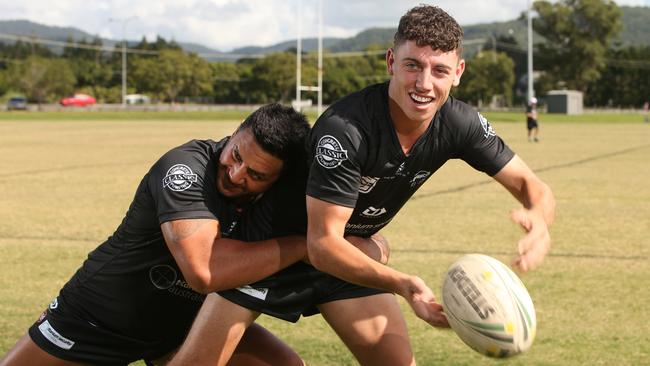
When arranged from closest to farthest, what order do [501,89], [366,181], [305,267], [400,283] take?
[400,283], [366,181], [305,267], [501,89]

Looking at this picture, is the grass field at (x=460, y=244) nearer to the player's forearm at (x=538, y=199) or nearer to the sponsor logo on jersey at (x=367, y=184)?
the player's forearm at (x=538, y=199)

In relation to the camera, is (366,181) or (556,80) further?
(556,80)

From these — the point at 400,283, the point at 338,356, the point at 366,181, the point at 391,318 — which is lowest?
the point at 338,356

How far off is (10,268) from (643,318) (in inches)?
234

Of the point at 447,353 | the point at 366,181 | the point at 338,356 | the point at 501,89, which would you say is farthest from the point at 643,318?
the point at 501,89

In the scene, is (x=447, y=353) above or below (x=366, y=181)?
below

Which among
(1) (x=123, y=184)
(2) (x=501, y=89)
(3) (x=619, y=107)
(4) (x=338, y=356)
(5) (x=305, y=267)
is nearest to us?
(5) (x=305, y=267)

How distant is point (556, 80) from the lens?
11450 cm

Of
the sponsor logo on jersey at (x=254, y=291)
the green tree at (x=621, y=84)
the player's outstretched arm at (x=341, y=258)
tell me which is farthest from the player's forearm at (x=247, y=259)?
the green tree at (x=621, y=84)

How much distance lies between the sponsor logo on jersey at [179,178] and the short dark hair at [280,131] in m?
0.32

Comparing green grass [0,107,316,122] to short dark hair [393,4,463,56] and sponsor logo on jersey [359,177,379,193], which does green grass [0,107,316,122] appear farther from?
short dark hair [393,4,463,56]

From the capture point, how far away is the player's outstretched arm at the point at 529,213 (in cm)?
439

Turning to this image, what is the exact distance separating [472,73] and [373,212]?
10773 cm

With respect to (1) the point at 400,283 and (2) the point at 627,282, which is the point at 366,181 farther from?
(2) the point at 627,282
